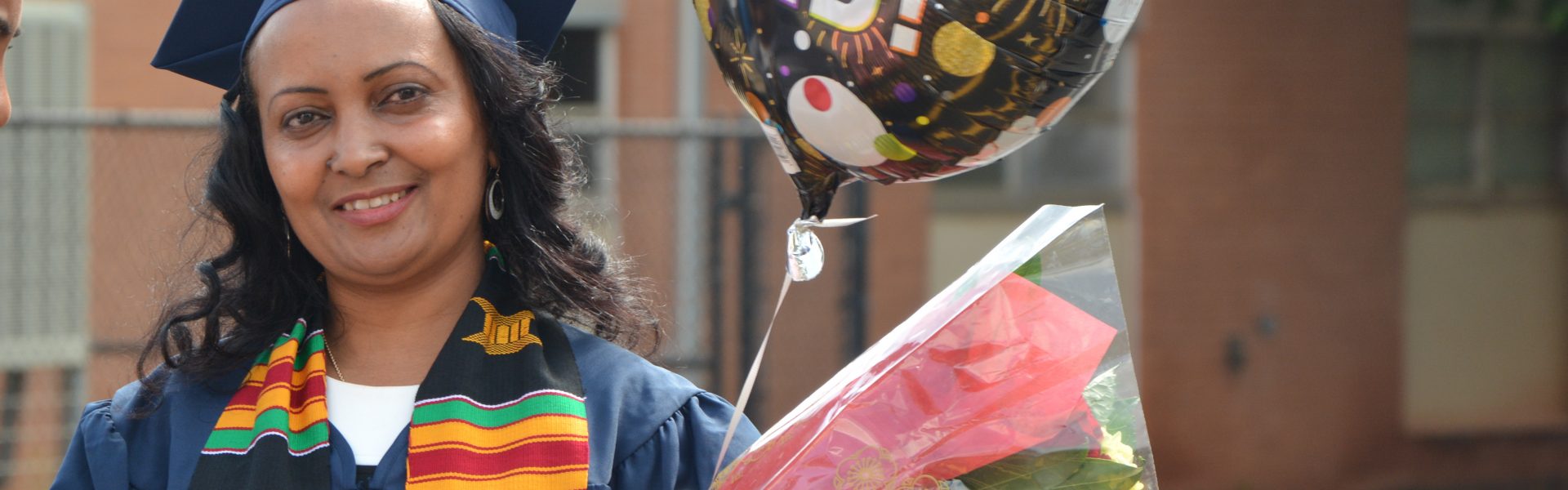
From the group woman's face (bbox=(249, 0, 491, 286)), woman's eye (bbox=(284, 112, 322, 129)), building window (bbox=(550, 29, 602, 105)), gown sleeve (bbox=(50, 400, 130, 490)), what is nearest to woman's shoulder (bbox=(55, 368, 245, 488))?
gown sleeve (bbox=(50, 400, 130, 490))

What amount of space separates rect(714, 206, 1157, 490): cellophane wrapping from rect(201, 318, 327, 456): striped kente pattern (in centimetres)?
56

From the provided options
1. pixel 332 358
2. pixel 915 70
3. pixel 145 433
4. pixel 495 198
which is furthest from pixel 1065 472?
pixel 145 433

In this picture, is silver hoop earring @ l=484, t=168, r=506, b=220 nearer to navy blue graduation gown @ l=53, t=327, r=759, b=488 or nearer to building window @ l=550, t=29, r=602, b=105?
navy blue graduation gown @ l=53, t=327, r=759, b=488

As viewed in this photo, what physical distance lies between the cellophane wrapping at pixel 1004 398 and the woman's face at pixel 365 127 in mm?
537

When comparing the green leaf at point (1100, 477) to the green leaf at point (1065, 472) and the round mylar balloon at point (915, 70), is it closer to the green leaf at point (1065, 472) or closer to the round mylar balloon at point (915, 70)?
the green leaf at point (1065, 472)

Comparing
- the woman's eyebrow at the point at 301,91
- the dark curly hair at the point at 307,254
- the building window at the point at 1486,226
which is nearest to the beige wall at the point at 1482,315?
the building window at the point at 1486,226

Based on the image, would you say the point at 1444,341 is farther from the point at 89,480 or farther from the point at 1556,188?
the point at 89,480

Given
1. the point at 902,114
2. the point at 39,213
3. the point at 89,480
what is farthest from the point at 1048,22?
the point at 39,213

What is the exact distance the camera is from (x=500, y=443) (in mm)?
1833

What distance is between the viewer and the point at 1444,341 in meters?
7.91

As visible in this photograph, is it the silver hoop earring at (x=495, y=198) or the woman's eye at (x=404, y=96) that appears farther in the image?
the silver hoop earring at (x=495, y=198)

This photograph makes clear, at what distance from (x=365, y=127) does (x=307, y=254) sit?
30cm

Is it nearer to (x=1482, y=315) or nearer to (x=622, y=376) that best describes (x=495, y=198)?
(x=622, y=376)

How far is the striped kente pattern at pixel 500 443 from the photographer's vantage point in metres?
1.78
